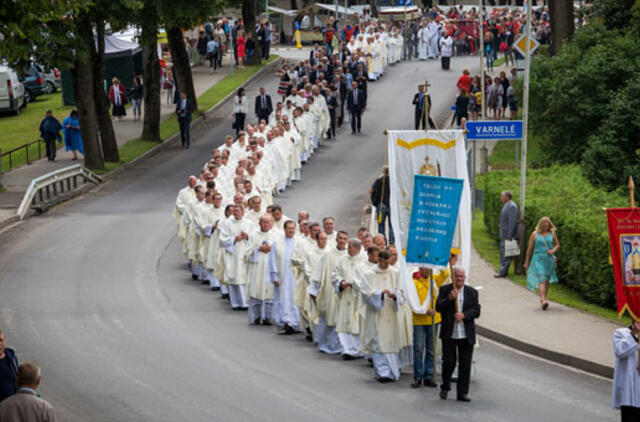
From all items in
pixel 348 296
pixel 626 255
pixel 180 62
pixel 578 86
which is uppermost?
pixel 180 62

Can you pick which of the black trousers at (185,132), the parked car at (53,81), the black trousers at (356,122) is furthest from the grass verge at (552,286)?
the parked car at (53,81)

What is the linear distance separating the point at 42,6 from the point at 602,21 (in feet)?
71.4

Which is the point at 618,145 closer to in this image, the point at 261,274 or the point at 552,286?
the point at 552,286

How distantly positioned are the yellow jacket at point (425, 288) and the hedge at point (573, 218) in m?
4.60

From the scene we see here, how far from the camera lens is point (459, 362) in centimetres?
1441

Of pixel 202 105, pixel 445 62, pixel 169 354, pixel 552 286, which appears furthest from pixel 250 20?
pixel 169 354

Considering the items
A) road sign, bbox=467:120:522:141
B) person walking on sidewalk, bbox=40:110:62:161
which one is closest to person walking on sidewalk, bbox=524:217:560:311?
road sign, bbox=467:120:522:141

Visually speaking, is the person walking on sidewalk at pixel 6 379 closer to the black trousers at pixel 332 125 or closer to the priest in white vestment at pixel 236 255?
the priest in white vestment at pixel 236 255

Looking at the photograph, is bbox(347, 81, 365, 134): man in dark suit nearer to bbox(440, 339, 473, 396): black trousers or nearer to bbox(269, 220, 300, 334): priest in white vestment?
bbox(269, 220, 300, 334): priest in white vestment

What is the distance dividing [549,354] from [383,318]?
8.45 feet

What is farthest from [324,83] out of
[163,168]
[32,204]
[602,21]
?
[32,204]

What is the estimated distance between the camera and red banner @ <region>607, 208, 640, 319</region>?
43.2 ft

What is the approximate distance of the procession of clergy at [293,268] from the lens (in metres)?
15.8

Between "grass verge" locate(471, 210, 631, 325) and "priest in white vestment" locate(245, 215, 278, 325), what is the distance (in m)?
4.91
